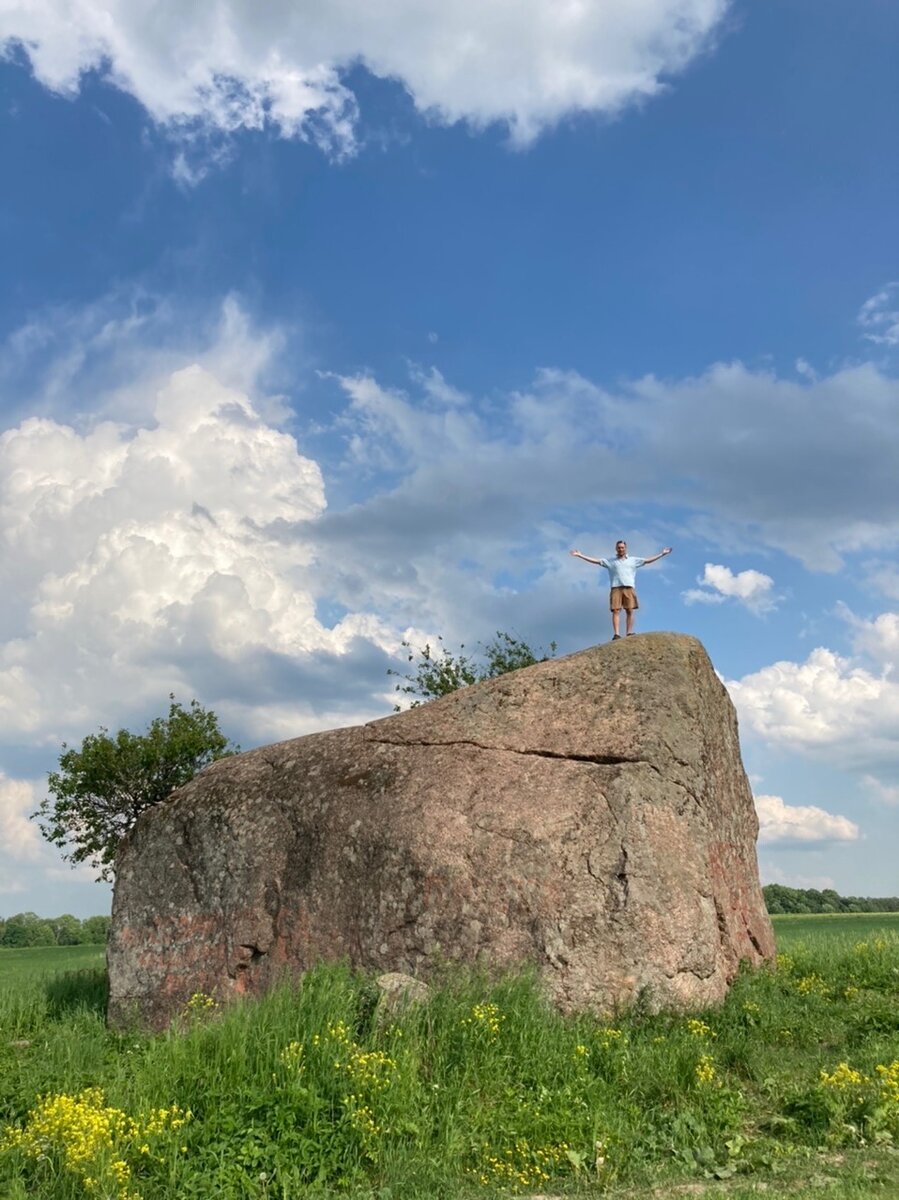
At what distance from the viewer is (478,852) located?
13.5 m

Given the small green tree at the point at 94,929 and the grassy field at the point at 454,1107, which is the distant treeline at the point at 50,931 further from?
the grassy field at the point at 454,1107

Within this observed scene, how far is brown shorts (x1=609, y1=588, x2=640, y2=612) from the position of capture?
19438 mm

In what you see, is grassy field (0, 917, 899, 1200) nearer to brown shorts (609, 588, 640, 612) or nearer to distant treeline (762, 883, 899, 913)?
brown shorts (609, 588, 640, 612)

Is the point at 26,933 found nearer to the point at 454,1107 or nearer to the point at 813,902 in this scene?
the point at 813,902

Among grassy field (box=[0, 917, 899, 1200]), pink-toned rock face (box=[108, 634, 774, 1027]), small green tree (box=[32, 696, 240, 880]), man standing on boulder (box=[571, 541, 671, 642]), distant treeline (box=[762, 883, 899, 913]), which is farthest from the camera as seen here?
distant treeline (box=[762, 883, 899, 913])

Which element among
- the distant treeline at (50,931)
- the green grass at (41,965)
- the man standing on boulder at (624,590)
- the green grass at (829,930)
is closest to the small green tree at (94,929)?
the distant treeline at (50,931)

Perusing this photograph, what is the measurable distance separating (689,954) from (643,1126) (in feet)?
13.1

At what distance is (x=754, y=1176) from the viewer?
893 cm

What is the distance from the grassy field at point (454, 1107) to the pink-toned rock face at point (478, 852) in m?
0.91

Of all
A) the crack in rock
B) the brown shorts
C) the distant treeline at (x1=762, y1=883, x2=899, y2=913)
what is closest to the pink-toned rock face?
the crack in rock

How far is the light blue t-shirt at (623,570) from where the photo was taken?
19484 millimetres

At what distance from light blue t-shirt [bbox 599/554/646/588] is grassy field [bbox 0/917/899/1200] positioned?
28.4 feet

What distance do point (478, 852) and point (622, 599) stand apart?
741 centimetres

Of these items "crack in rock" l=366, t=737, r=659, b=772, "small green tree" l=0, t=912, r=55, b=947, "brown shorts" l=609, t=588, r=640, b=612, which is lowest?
"small green tree" l=0, t=912, r=55, b=947
